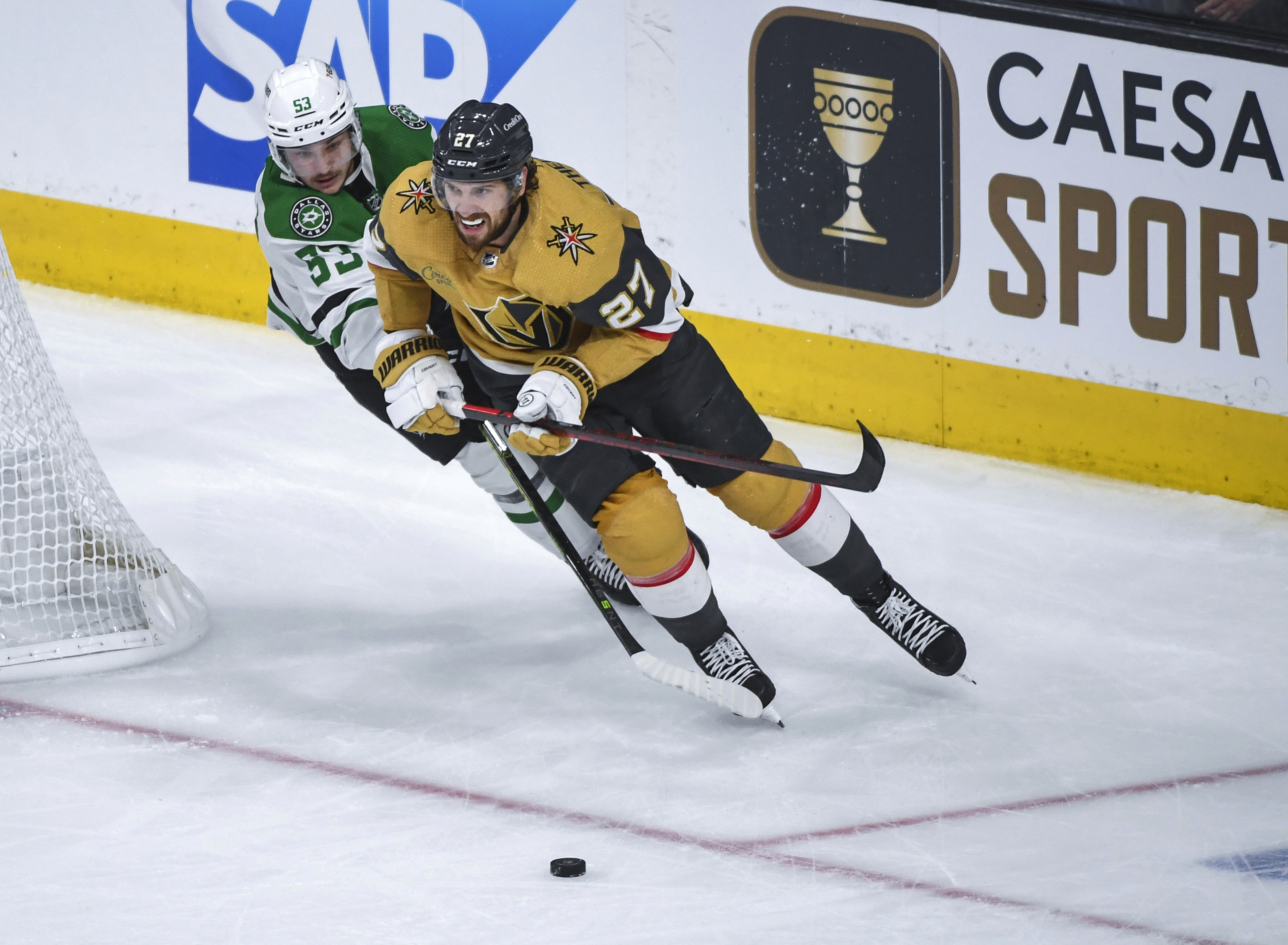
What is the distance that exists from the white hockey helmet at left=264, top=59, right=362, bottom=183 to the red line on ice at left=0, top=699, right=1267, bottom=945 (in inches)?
45.5

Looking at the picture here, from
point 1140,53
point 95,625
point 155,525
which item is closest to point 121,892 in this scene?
point 95,625

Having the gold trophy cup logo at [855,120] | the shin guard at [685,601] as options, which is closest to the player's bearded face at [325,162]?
the shin guard at [685,601]

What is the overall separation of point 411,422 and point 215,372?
2084 millimetres

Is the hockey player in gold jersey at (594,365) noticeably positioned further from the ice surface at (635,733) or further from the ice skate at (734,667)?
the ice surface at (635,733)

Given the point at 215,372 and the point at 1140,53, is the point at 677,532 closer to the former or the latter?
the point at 1140,53

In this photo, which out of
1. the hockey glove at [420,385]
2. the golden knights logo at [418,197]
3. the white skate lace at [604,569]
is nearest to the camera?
the golden knights logo at [418,197]

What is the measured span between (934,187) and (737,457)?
1.69 meters

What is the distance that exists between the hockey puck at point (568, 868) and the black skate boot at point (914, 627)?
957 mm

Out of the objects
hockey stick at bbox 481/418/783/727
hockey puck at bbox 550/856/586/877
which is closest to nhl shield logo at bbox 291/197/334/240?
hockey stick at bbox 481/418/783/727

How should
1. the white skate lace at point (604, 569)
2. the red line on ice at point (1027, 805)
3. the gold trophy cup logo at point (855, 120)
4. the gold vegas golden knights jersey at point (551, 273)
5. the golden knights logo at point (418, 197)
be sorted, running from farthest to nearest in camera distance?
the gold trophy cup logo at point (855, 120), the white skate lace at point (604, 569), the golden knights logo at point (418, 197), the gold vegas golden knights jersey at point (551, 273), the red line on ice at point (1027, 805)

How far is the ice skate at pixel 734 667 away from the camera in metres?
3.26

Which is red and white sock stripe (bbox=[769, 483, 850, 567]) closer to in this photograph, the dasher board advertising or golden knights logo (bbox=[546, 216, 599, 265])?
golden knights logo (bbox=[546, 216, 599, 265])

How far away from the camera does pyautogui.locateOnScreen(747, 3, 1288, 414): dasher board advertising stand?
4184mm

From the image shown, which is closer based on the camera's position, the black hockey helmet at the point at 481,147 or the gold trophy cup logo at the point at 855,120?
the black hockey helmet at the point at 481,147
